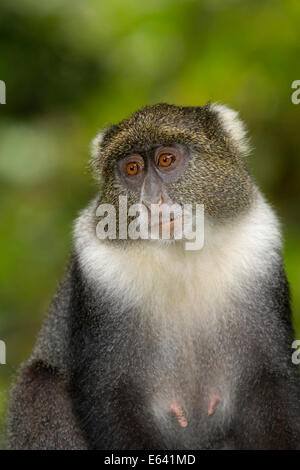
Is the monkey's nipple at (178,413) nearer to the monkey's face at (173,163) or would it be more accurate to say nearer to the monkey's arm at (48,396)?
the monkey's arm at (48,396)

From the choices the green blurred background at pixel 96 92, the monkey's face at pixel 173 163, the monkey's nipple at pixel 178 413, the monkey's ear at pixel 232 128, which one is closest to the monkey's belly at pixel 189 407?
the monkey's nipple at pixel 178 413

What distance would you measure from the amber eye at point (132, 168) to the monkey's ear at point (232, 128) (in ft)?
3.22

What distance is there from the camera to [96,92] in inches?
482

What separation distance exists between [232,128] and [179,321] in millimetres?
1807

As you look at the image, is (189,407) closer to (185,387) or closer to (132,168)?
(185,387)

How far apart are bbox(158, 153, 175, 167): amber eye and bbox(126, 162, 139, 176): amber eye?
211 millimetres

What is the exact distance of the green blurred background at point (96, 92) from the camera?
10750 mm

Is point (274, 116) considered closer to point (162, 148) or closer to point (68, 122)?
point (68, 122)

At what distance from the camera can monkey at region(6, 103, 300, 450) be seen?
23.4 ft

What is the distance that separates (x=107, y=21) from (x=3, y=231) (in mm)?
3473

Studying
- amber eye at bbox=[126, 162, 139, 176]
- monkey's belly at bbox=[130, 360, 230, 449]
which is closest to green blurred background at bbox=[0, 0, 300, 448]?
monkey's belly at bbox=[130, 360, 230, 449]

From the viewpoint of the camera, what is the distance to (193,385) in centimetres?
735
